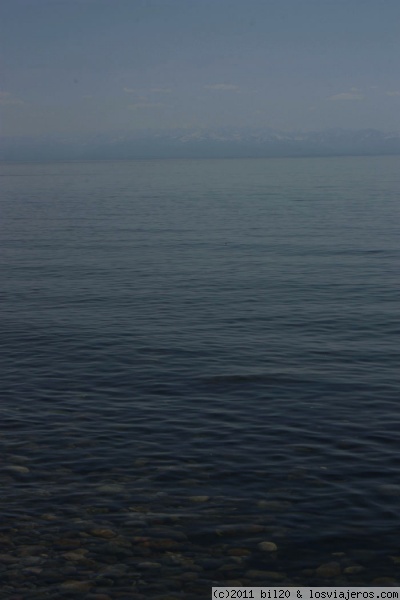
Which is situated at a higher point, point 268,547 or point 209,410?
point 209,410

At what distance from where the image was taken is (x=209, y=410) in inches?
723

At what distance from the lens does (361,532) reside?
1233 cm

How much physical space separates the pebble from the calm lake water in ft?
0.35

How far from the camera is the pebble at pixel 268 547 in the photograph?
11905 mm

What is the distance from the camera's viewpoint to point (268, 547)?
11969 mm

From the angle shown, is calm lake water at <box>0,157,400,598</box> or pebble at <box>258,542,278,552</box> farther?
calm lake water at <box>0,157,400,598</box>

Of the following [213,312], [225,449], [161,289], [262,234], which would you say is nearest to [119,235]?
[262,234]

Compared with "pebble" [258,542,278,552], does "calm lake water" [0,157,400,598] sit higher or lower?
higher

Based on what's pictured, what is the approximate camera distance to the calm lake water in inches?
492

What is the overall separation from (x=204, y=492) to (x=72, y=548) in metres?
2.83

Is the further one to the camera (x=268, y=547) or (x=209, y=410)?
(x=209, y=410)

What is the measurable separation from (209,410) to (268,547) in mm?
6571

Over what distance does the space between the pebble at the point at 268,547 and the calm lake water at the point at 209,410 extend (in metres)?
0.11

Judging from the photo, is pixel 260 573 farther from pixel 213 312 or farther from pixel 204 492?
pixel 213 312
